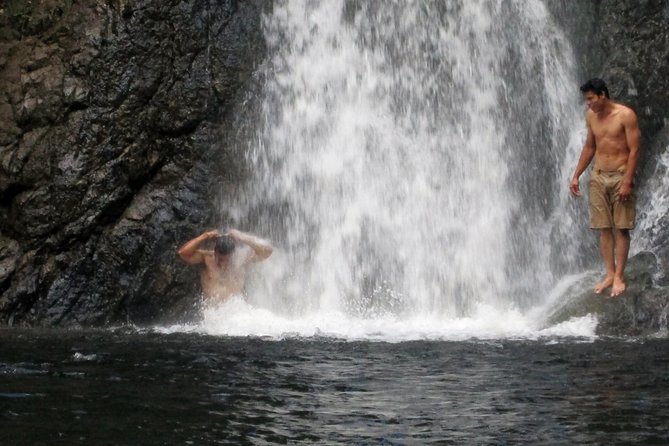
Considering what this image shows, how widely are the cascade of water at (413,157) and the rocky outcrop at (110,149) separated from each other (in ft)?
2.51

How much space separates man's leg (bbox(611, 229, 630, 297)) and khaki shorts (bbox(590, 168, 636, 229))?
0.09m

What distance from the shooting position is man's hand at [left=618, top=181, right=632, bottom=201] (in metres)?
9.34

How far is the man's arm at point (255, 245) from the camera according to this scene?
10625mm

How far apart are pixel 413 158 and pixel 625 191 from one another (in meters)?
3.21

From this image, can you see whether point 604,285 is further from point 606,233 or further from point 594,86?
point 594,86

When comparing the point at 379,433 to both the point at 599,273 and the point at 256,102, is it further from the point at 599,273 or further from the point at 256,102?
the point at 256,102

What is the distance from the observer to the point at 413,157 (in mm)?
11898

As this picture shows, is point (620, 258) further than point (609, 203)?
No

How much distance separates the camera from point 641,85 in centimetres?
1172

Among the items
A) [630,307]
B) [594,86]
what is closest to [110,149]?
[594,86]

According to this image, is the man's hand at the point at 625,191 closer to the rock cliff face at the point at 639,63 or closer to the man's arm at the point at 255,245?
the rock cliff face at the point at 639,63

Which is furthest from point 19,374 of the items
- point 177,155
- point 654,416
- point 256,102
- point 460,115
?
point 460,115

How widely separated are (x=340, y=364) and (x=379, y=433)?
6.73 feet

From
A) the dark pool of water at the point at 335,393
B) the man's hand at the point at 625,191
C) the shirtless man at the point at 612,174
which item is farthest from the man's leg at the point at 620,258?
the dark pool of water at the point at 335,393
